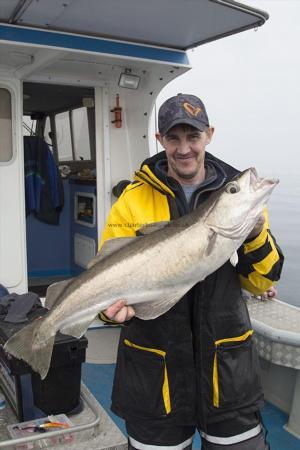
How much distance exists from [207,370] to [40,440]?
1889mm

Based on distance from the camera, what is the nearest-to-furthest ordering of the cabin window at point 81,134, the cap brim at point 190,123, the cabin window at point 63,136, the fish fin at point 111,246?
the fish fin at point 111,246 < the cap brim at point 190,123 < the cabin window at point 81,134 < the cabin window at point 63,136

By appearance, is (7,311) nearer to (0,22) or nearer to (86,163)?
(0,22)

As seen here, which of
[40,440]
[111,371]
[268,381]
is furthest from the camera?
[111,371]

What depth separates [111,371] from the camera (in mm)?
5750

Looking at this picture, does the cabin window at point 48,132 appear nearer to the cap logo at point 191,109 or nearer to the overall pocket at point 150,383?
the cap logo at point 191,109

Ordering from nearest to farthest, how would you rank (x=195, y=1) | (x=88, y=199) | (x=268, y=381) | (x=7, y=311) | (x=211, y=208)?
1. (x=211, y=208)
2. (x=195, y=1)
3. (x=7, y=311)
4. (x=268, y=381)
5. (x=88, y=199)

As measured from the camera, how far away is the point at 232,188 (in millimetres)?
2057

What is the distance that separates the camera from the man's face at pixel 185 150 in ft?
8.13

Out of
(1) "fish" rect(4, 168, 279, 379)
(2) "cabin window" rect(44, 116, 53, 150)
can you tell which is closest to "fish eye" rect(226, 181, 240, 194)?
(1) "fish" rect(4, 168, 279, 379)

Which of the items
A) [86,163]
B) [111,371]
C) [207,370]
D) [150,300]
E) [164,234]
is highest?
[86,163]

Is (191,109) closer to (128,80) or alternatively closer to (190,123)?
(190,123)

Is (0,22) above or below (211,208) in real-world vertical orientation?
above

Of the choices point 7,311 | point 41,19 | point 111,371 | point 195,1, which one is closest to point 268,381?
point 111,371

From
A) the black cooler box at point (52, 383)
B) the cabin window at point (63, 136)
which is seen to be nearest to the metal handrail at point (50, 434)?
the black cooler box at point (52, 383)
